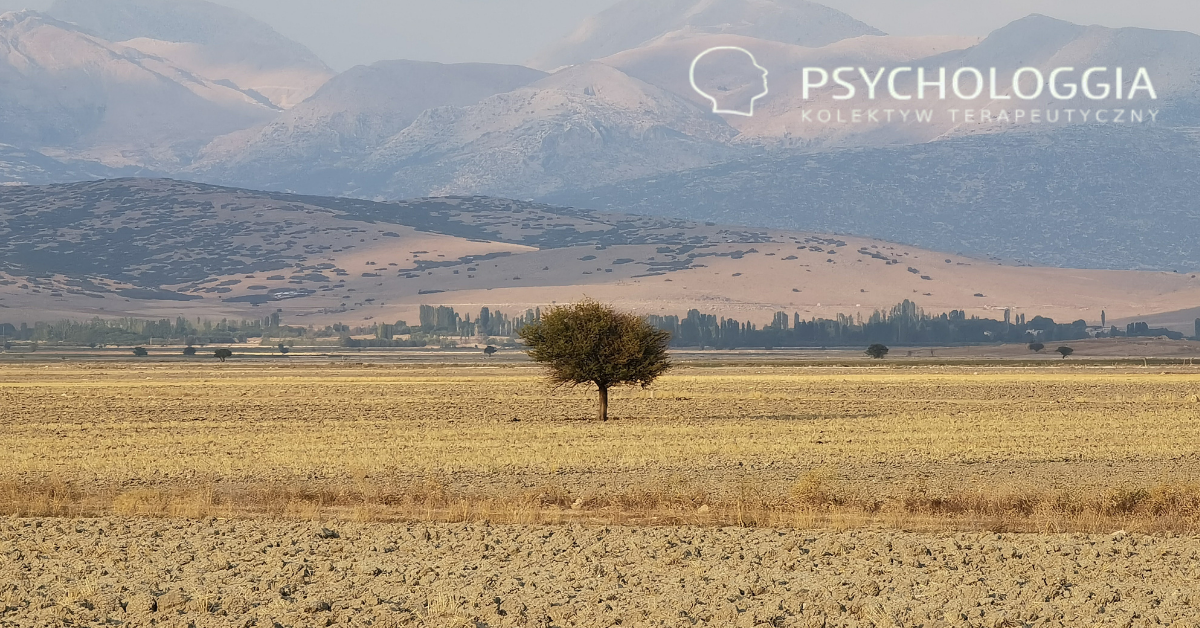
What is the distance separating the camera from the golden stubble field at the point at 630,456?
24953mm

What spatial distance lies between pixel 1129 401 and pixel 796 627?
4871 centimetres

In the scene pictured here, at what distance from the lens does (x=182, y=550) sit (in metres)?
21.0

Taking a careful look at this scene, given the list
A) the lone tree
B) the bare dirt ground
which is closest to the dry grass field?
the bare dirt ground

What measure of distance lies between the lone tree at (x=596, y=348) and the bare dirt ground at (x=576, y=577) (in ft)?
98.2

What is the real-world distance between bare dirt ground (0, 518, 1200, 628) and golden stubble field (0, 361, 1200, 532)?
195cm

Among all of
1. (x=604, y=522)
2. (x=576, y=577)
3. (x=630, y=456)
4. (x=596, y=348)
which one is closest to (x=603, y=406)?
(x=596, y=348)

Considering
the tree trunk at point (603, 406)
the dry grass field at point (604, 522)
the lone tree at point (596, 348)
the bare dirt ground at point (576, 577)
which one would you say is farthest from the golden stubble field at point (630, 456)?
the bare dirt ground at point (576, 577)

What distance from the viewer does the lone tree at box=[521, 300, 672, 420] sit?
53.3m

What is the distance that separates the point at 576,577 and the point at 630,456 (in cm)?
1686

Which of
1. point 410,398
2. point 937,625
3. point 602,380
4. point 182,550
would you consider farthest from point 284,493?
point 410,398

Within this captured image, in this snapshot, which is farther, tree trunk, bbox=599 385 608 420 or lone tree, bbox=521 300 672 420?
lone tree, bbox=521 300 672 420

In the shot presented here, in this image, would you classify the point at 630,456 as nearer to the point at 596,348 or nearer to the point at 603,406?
the point at 603,406

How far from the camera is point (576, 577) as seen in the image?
18766 millimetres

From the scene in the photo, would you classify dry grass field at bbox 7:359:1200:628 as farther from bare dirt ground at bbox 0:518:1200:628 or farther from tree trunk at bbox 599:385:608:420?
tree trunk at bbox 599:385:608:420
